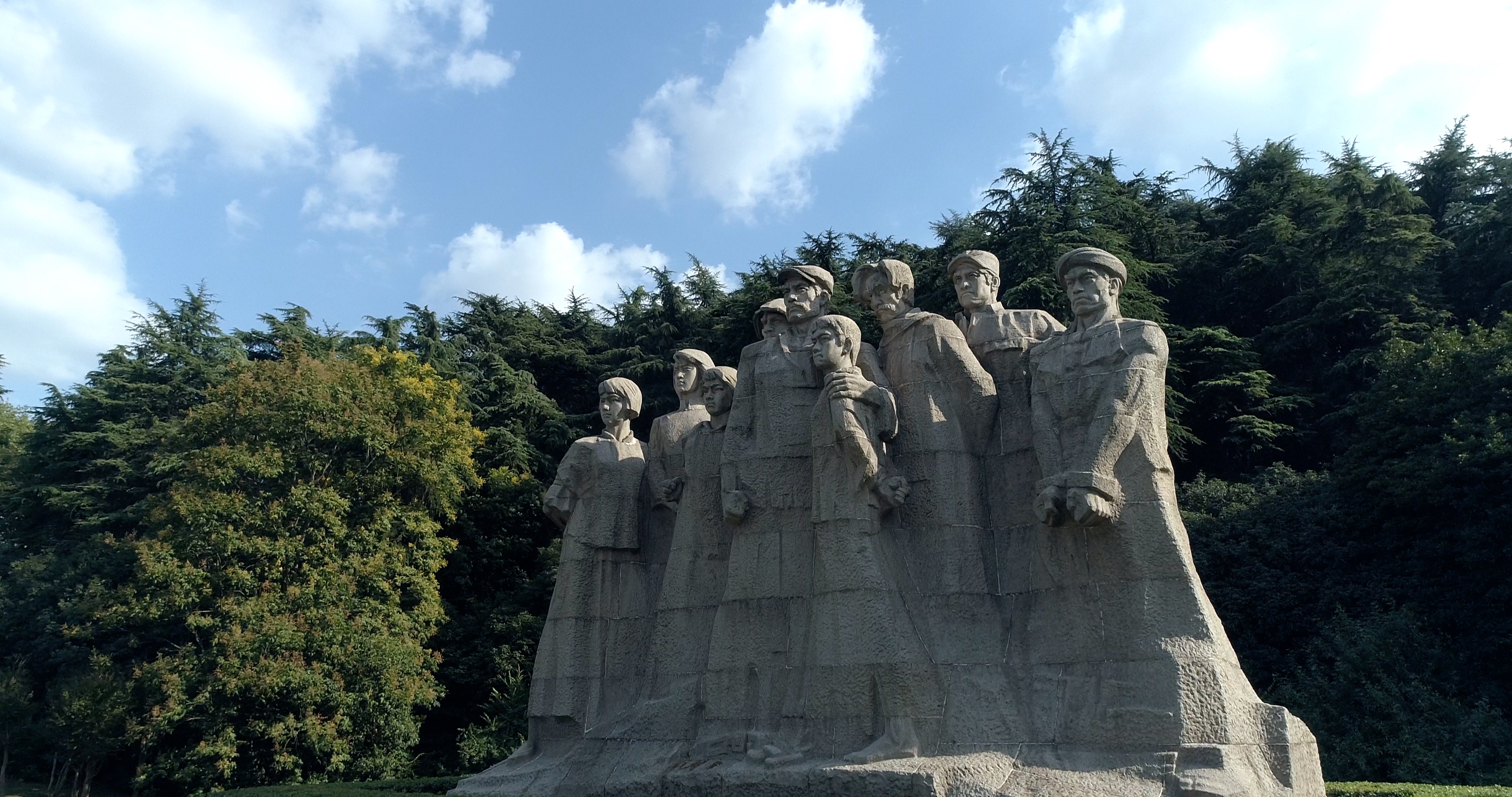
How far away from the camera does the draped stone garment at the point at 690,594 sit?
11445 mm

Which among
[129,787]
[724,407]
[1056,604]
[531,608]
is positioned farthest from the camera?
[129,787]

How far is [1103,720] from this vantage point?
8445 mm

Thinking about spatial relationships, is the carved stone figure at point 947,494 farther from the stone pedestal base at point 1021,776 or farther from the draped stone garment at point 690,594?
the draped stone garment at point 690,594

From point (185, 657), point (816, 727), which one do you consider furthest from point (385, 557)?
point (816, 727)

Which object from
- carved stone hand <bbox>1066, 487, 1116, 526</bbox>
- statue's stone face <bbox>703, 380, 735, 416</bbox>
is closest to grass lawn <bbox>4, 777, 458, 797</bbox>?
statue's stone face <bbox>703, 380, 735, 416</bbox>

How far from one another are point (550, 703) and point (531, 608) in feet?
48.8

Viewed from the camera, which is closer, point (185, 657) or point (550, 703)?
point (550, 703)

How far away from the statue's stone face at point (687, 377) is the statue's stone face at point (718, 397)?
0.99 metres

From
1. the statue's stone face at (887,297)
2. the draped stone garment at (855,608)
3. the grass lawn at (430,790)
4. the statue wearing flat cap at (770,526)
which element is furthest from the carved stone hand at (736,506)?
the grass lawn at (430,790)

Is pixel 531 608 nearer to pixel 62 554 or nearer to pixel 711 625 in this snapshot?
pixel 62 554

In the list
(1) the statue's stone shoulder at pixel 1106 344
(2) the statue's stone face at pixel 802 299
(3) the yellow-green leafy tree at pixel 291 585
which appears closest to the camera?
(1) the statue's stone shoulder at pixel 1106 344

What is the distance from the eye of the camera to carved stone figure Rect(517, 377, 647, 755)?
12797 millimetres

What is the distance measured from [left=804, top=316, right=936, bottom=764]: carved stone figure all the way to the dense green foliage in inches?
441

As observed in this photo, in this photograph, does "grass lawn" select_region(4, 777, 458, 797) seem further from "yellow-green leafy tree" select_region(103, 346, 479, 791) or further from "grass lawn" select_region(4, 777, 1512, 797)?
"yellow-green leafy tree" select_region(103, 346, 479, 791)
